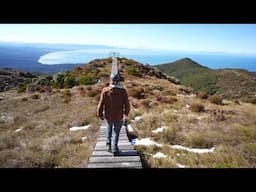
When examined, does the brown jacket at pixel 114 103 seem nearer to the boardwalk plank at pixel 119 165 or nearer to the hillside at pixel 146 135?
the boardwalk plank at pixel 119 165

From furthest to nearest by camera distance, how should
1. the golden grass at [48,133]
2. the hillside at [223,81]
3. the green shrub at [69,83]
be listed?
the hillside at [223,81] → the green shrub at [69,83] → the golden grass at [48,133]

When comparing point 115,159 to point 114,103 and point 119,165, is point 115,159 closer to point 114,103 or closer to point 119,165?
point 119,165

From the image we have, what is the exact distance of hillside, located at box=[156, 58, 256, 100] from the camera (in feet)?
137

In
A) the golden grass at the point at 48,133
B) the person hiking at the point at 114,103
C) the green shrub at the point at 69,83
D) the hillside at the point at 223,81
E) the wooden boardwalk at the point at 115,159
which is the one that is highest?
the person hiking at the point at 114,103

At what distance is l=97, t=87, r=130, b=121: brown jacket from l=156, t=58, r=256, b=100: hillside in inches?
1274

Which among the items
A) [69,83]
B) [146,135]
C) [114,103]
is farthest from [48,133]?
[69,83]

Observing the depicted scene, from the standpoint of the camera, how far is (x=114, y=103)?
17.1 feet

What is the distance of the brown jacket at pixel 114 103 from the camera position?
5.15m

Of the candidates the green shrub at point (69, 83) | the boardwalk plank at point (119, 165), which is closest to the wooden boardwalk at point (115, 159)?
the boardwalk plank at point (119, 165)

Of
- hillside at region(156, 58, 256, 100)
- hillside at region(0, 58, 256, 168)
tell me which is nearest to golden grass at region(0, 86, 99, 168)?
hillside at region(0, 58, 256, 168)

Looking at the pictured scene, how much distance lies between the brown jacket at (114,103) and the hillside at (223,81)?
3235 cm
